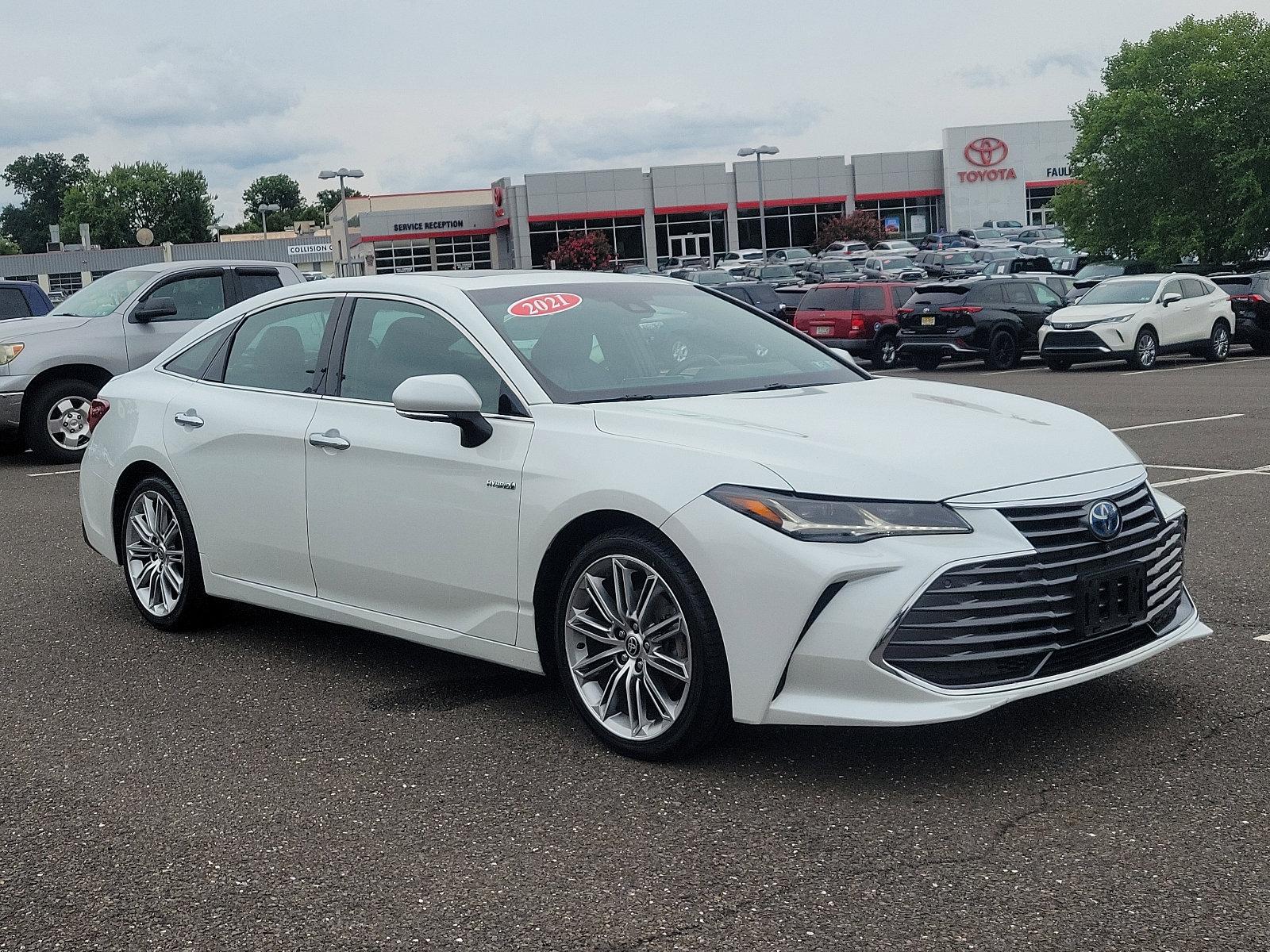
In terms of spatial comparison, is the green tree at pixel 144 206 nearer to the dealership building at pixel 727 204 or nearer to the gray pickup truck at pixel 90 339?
the dealership building at pixel 727 204

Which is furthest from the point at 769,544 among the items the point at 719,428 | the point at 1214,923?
the point at 1214,923

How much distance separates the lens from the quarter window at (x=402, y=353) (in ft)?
17.0

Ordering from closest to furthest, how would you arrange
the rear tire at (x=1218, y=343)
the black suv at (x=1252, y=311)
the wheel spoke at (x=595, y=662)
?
the wheel spoke at (x=595, y=662) → the rear tire at (x=1218, y=343) → the black suv at (x=1252, y=311)

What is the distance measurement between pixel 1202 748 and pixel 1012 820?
0.87 meters

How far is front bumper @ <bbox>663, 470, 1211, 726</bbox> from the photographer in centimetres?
401

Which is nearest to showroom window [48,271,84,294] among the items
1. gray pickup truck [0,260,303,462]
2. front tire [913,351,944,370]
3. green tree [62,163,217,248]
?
green tree [62,163,217,248]

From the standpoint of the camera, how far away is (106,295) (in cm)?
1441

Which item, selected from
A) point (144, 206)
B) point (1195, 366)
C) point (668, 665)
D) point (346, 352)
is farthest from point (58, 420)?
point (144, 206)

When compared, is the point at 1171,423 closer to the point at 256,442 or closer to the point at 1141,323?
the point at 1141,323

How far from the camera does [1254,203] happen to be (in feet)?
110

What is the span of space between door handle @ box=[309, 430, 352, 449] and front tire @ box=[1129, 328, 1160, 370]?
64.3ft

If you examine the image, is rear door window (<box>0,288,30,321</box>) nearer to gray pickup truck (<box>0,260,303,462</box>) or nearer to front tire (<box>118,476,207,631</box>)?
gray pickup truck (<box>0,260,303,462</box>)

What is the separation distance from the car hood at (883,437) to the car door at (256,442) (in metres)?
1.49

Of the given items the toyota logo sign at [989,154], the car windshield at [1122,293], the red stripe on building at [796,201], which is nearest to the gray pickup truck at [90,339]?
the car windshield at [1122,293]
